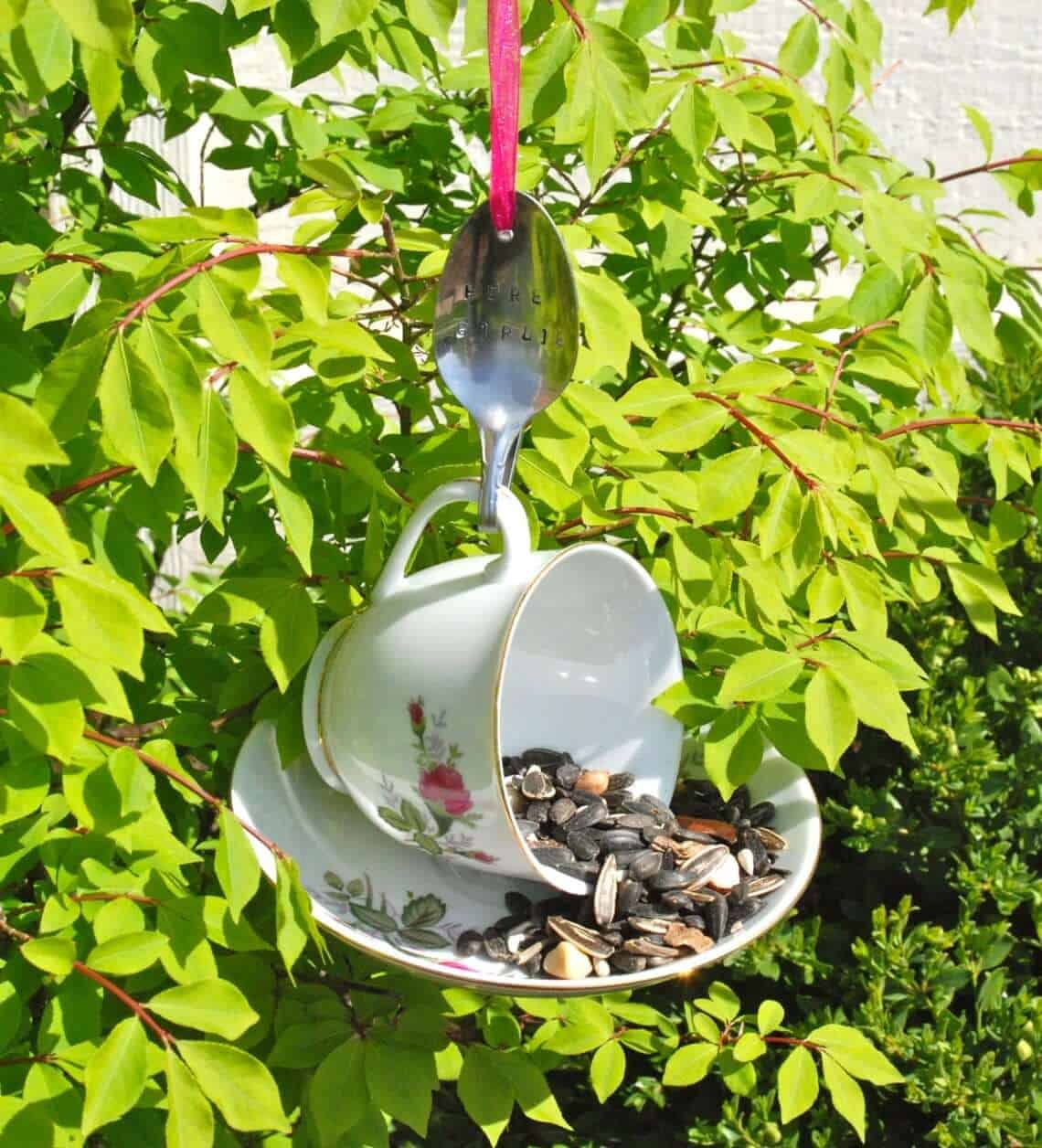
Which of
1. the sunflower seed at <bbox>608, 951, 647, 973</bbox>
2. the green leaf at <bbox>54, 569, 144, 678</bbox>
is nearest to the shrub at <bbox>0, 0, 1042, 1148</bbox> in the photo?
the green leaf at <bbox>54, 569, 144, 678</bbox>

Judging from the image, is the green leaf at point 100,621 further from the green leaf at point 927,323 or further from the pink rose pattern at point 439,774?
the green leaf at point 927,323

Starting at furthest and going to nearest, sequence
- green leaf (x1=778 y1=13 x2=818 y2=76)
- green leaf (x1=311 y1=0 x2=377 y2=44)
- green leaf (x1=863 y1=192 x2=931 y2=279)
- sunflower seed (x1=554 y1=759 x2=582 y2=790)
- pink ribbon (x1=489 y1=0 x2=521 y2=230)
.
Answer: green leaf (x1=778 y1=13 x2=818 y2=76)
green leaf (x1=863 y1=192 x2=931 y2=279)
sunflower seed (x1=554 y1=759 x2=582 y2=790)
green leaf (x1=311 y1=0 x2=377 y2=44)
pink ribbon (x1=489 y1=0 x2=521 y2=230)

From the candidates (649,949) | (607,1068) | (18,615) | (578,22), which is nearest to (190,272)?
→ (18,615)

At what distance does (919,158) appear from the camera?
4086mm

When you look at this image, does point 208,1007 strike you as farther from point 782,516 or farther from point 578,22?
point 578,22

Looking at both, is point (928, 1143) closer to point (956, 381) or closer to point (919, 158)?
point (956, 381)

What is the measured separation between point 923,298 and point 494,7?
0.64 m

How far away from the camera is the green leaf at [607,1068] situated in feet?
5.08

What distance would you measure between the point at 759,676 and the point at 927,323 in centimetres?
48

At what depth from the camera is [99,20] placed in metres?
0.84

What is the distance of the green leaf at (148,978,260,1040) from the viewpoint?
108 centimetres

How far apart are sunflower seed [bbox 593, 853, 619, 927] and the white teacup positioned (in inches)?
0.8

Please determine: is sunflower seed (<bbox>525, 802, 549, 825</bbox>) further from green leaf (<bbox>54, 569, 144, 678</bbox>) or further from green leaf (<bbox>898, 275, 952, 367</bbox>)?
green leaf (<bbox>898, 275, 952, 367</bbox>)

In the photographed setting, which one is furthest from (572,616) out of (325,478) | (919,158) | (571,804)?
(919,158)
